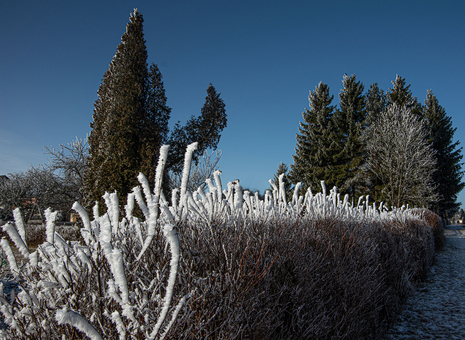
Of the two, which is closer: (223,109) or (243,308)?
(243,308)

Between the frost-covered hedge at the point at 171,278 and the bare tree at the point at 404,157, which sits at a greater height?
the bare tree at the point at 404,157

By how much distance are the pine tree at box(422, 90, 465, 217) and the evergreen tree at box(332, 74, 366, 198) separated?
7183mm

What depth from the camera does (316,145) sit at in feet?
91.8

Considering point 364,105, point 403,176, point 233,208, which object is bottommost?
point 233,208

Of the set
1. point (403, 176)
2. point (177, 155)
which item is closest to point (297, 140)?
point (403, 176)

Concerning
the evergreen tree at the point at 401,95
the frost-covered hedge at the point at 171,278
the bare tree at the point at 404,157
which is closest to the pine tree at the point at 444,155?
the evergreen tree at the point at 401,95

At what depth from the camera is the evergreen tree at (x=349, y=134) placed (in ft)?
86.0

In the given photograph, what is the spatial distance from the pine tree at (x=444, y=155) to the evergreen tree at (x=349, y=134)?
718 cm

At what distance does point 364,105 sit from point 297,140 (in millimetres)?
7579

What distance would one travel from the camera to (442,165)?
2814 cm

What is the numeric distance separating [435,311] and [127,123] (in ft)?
38.2

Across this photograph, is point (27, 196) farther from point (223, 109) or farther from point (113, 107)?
point (223, 109)

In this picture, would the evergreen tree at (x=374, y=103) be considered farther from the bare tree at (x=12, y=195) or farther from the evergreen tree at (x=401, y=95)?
the bare tree at (x=12, y=195)

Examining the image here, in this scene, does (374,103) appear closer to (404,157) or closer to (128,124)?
(404,157)
